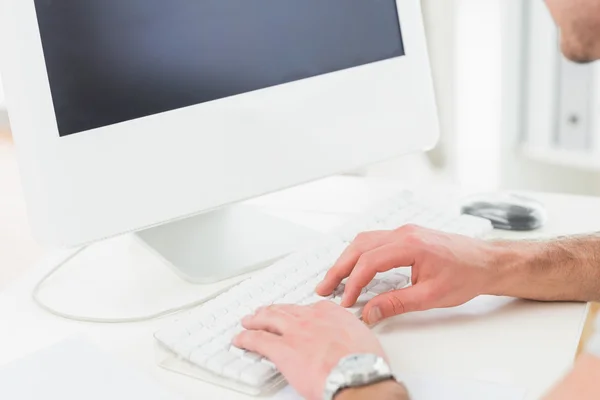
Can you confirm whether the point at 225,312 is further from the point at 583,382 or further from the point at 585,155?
the point at 585,155

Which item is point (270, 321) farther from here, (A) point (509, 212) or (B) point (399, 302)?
(A) point (509, 212)

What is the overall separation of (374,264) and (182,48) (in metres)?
0.31

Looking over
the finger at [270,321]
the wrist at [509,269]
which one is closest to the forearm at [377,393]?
the finger at [270,321]

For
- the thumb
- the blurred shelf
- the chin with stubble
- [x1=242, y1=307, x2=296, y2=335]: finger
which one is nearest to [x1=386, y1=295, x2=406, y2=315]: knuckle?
the thumb

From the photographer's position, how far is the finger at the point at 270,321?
71 centimetres

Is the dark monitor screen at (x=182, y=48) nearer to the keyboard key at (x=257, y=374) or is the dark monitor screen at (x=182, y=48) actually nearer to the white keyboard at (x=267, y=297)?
the white keyboard at (x=267, y=297)

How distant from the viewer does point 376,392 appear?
62 cm

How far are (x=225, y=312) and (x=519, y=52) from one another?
54.2 inches

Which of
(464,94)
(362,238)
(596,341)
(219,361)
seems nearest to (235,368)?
(219,361)

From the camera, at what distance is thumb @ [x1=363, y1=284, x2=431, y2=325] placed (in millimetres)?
762

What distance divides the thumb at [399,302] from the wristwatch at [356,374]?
11 centimetres

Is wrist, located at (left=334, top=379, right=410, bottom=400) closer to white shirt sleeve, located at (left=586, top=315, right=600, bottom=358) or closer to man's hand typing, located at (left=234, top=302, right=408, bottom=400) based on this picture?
man's hand typing, located at (left=234, top=302, right=408, bottom=400)

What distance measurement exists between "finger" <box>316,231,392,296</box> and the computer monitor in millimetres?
154

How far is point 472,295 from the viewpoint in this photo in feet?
2.61
